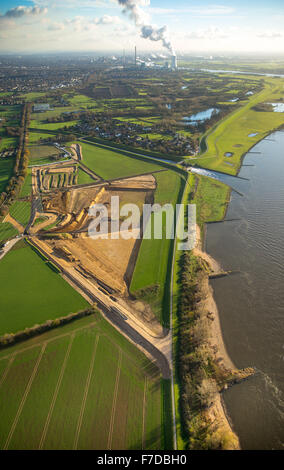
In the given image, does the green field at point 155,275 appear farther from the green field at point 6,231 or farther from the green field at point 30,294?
the green field at point 6,231

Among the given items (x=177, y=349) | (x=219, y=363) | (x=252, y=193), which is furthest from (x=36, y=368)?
(x=252, y=193)

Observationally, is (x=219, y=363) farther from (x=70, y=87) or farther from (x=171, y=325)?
(x=70, y=87)

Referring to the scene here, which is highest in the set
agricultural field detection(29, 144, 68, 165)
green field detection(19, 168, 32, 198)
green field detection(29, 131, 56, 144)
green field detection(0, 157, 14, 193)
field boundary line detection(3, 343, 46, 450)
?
green field detection(29, 131, 56, 144)

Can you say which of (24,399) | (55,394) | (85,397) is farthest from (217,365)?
(24,399)

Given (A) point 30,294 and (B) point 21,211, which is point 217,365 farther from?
(B) point 21,211

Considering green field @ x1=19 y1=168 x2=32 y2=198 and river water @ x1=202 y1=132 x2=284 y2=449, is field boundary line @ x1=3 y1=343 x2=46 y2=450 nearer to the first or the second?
river water @ x1=202 y1=132 x2=284 y2=449

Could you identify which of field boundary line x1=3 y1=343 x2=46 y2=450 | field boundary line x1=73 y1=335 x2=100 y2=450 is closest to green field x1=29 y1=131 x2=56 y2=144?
field boundary line x1=3 y1=343 x2=46 y2=450
